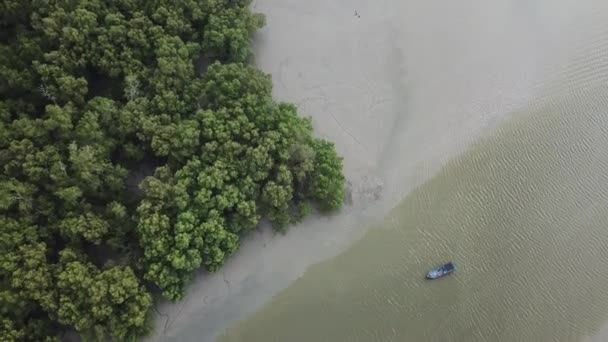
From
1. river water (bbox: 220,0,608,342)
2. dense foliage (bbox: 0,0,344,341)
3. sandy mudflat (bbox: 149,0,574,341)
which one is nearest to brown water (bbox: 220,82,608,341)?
river water (bbox: 220,0,608,342)

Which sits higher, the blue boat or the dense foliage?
the dense foliage

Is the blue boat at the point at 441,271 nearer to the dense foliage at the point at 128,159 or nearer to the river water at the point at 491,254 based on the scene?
the river water at the point at 491,254

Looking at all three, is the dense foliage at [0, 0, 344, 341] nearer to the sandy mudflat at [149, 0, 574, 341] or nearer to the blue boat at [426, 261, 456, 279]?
the sandy mudflat at [149, 0, 574, 341]

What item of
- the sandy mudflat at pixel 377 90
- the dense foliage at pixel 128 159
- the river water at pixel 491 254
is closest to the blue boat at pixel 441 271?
the river water at pixel 491 254

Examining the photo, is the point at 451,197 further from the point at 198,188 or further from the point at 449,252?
the point at 198,188

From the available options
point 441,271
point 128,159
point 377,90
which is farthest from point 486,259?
point 128,159

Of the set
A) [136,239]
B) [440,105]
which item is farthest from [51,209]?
[440,105]
